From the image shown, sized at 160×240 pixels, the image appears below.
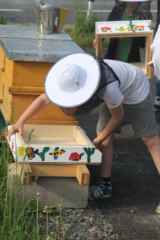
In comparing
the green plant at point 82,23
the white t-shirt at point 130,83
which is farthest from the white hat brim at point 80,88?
the green plant at point 82,23

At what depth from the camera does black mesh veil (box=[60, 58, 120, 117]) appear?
8.07 feet

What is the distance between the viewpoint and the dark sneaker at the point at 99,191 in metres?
3.13

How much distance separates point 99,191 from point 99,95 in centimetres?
106

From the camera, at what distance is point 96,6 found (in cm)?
1675

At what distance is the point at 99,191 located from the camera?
10.3 ft

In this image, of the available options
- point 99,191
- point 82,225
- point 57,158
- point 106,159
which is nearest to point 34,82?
point 57,158

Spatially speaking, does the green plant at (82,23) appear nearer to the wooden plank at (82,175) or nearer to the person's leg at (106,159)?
the person's leg at (106,159)

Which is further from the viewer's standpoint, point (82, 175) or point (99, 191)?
point (99, 191)

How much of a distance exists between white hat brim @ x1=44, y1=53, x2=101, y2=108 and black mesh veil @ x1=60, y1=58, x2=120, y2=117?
0.08m

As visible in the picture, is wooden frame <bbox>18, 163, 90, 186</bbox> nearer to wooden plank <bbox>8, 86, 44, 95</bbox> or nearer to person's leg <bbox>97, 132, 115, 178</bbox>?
person's leg <bbox>97, 132, 115, 178</bbox>

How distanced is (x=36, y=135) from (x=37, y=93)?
0.39 metres

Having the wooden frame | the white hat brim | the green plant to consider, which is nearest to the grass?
the wooden frame

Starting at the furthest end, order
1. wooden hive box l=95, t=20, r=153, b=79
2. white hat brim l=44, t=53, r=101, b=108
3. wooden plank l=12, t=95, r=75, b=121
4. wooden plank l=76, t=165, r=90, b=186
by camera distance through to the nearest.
→ 1. wooden hive box l=95, t=20, r=153, b=79
2. wooden plank l=12, t=95, r=75, b=121
3. wooden plank l=76, t=165, r=90, b=186
4. white hat brim l=44, t=53, r=101, b=108

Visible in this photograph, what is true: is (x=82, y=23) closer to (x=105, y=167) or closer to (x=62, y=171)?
(x=105, y=167)
